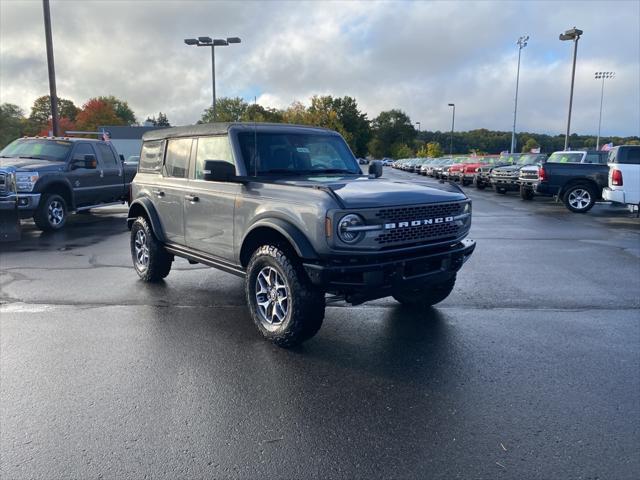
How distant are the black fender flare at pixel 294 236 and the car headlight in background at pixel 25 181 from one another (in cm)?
867

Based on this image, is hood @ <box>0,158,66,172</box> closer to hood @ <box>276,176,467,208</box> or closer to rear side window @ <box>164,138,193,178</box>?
rear side window @ <box>164,138,193,178</box>

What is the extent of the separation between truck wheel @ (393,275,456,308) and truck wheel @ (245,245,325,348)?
1479 millimetres

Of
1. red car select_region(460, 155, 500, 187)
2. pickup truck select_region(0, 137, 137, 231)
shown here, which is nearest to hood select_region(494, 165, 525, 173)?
red car select_region(460, 155, 500, 187)

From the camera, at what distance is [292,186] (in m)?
4.66

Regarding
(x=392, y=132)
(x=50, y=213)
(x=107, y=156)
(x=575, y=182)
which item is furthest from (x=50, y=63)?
(x=392, y=132)

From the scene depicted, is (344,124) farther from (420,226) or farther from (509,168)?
(420,226)

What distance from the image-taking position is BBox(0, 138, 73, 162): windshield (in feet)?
41.2

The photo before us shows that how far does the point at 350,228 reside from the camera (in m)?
4.23

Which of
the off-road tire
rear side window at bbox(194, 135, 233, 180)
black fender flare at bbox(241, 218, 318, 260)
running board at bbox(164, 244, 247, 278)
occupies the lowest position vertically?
the off-road tire

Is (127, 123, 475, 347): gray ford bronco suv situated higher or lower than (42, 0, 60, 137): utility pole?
lower

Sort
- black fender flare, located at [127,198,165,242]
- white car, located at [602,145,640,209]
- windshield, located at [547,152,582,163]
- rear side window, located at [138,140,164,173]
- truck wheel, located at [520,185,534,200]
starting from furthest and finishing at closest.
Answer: truck wheel, located at [520,185,534,200] < windshield, located at [547,152,582,163] < white car, located at [602,145,640,209] < rear side window, located at [138,140,164,173] < black fender flare, located at [127,198,165,242]

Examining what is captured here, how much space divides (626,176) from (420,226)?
11.1 metres

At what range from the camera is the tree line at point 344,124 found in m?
67.4

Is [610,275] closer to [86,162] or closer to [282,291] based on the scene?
[282,291]
